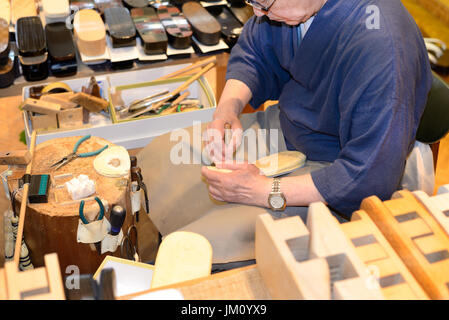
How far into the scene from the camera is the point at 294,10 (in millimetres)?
1433

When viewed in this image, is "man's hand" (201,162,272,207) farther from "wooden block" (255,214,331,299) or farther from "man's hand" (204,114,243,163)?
"wooden block" (255,214,331,299)

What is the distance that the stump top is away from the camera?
1499 mm

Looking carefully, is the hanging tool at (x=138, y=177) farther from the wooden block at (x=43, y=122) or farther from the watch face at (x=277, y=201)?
the wooden block at (x=43, y=122)

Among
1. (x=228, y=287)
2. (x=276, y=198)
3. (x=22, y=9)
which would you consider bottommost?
(x=276, y=198)

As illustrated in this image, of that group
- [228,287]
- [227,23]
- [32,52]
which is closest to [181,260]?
[228,287]

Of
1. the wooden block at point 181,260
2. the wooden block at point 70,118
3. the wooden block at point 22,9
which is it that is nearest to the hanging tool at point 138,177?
the wooden block at point 70,118

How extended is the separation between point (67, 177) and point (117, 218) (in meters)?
0.25

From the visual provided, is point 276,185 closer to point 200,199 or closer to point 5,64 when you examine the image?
point 200,199

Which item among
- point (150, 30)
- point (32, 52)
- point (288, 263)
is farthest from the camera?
point (150, 30)

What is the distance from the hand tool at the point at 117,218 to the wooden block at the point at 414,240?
797 millimetres

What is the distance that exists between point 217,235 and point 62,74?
4.05 ft

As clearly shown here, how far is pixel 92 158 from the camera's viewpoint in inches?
66.4

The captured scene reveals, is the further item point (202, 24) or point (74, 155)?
point (202, 24)

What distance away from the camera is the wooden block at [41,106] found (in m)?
2.02
